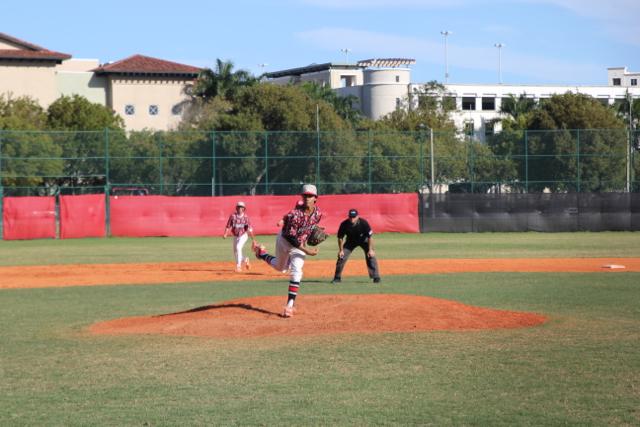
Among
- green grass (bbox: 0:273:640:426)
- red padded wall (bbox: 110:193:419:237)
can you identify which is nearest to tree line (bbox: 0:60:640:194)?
red padded wall (bbox: 110:193:419:237)

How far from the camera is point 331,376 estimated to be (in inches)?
414

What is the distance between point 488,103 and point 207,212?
7694cm

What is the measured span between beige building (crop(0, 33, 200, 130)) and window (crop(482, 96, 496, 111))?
120 feet

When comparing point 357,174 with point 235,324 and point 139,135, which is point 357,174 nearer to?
point 139,135

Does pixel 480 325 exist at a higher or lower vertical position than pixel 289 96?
lower

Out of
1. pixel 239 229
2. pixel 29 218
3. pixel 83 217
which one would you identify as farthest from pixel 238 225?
pixel 29 218

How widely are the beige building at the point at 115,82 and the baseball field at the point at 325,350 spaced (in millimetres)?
62623

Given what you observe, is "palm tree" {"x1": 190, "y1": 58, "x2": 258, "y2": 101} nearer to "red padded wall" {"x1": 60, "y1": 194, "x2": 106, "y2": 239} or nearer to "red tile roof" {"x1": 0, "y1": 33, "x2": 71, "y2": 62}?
"red tile roof" {"x1": 0, "y1": 33, "x2": 71, "y2": 62}

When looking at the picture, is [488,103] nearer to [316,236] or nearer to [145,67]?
[145,67]

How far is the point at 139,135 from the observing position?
4666 centimetres

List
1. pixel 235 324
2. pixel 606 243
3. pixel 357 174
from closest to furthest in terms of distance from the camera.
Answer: pixel 235 324 < pixel 606 243 < pixel 357 174

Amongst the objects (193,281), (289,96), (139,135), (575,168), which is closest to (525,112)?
(289,96)

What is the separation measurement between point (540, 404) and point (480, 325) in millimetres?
4993

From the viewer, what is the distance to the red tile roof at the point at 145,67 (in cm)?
8869
